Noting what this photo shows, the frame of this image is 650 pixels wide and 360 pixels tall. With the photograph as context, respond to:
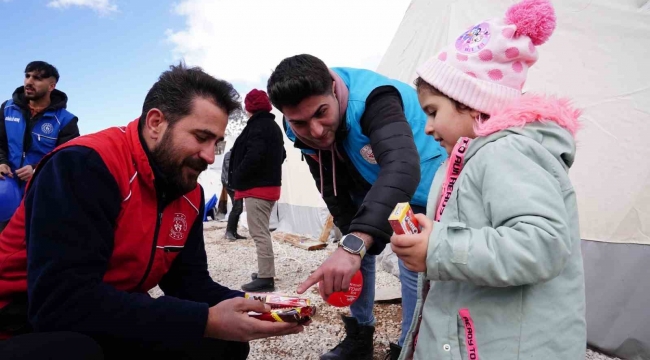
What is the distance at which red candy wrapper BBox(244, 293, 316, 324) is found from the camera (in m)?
1.56

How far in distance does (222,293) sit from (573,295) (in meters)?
1.45

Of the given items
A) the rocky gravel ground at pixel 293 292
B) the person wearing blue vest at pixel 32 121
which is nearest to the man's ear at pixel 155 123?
the rocky gravel ground at pixel 293 292

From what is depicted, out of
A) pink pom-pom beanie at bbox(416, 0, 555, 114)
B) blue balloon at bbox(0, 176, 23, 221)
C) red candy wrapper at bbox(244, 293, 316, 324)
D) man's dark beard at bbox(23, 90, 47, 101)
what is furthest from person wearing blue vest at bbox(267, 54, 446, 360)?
man's dark beard at bbox(23, 90, 47, 101)

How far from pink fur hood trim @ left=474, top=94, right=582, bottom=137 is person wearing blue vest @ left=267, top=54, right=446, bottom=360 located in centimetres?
57

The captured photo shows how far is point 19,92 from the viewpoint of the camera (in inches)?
151

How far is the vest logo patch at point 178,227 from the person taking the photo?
5.77 ft

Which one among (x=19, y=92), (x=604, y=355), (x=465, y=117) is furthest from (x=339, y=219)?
(x=19, y=92)

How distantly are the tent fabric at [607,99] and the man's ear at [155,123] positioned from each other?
294cm

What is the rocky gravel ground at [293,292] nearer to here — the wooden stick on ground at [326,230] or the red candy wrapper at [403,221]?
the wooden stick on ground at [326,230]

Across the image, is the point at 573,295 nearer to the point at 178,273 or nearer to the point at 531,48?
the point at 531,48

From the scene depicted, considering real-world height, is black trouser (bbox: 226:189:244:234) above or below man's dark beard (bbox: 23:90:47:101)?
below

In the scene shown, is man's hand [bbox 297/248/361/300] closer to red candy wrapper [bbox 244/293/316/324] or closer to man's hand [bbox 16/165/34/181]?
red candy wrapper [bbox 244/293/316/324]

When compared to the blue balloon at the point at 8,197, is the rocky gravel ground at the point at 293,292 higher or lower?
lower

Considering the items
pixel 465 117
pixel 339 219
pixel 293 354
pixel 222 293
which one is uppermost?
pixel 465 117
